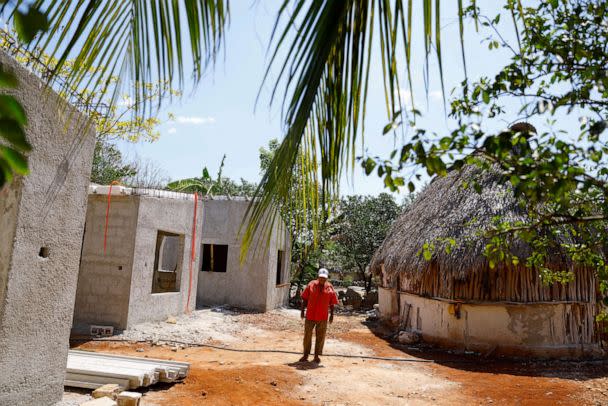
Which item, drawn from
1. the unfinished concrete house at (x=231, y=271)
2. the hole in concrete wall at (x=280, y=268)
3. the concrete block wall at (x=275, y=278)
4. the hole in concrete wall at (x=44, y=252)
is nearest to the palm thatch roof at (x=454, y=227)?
the concrete block wall at (x=275, y=278)

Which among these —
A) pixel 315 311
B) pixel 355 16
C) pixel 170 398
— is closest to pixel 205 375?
pixel 170 398

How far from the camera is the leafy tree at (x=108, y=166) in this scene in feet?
56.9

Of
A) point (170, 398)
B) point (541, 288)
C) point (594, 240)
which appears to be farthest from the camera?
point (541, 288)

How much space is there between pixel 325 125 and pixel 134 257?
29.1ft

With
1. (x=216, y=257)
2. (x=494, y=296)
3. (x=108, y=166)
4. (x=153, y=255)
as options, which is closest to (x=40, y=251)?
(x=153, y=255)

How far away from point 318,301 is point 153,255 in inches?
155

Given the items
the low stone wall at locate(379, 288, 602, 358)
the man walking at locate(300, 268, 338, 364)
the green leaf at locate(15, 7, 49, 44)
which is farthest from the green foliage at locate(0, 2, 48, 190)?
the low stone wall at locate(379, 288, 602, 358)

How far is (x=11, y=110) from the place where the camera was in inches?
16.9

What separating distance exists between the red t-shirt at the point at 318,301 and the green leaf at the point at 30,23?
8203 millimetres

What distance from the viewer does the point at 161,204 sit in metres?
10.6

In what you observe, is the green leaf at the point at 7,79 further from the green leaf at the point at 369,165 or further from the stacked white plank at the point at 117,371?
the stacked white plank at the point at 117,371

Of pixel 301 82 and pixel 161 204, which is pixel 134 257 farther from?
pixel 301 82

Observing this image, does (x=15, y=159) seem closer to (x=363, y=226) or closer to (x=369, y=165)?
(x=369, y=165)

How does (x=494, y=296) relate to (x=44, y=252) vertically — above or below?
below
